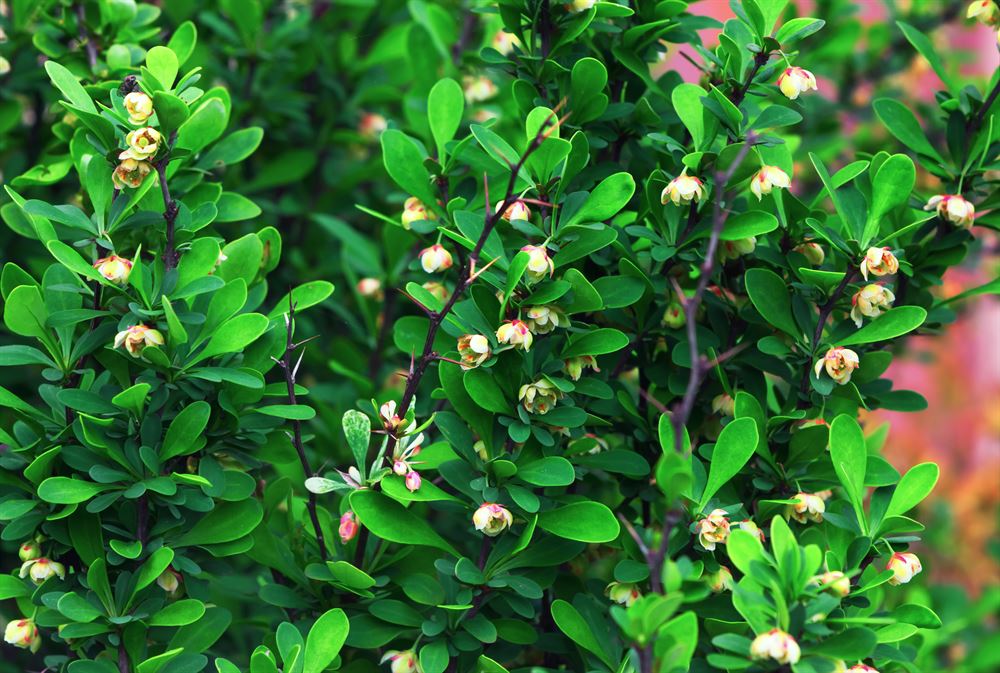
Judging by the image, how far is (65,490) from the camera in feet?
3.30

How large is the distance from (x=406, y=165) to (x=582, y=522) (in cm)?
47

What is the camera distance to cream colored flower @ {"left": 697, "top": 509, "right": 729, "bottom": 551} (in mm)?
985

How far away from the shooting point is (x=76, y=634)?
3.35ft

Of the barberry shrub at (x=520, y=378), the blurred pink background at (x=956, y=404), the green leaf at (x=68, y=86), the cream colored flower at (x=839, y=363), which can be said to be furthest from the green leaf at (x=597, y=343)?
the blurred pink background at (x=956, y=404)

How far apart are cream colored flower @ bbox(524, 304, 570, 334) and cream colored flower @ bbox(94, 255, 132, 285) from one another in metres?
0.41

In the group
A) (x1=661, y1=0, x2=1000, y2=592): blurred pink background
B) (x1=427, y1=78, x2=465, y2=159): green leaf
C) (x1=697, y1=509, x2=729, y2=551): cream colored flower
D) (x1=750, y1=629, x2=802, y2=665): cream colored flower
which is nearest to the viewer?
(x1=750, y1=629, x2=802, y2=665): cream colored flower

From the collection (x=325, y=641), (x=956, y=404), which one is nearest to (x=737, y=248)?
(x=325, y=641)

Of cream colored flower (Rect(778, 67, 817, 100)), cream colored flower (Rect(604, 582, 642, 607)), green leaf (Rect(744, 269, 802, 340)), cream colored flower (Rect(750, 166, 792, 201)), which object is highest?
cream colored flower (Rect(778, 67, 817, 100))

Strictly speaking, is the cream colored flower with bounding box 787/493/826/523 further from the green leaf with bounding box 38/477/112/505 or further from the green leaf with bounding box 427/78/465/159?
the green leaf with bounding box 38/477/112/505

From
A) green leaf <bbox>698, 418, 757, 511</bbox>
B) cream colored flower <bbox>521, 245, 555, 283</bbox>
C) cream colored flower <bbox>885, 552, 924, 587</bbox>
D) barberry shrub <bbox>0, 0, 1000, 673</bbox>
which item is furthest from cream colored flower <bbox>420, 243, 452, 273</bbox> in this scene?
cream colored flower <bbox>885, 552, 924, 587</bbox>

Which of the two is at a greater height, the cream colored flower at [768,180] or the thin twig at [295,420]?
the cream colored flower at [768,180]

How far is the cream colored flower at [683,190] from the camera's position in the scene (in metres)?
1.04

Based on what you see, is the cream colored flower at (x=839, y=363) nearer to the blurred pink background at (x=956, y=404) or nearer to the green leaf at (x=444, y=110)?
the green leaf at (x=444, y=110)

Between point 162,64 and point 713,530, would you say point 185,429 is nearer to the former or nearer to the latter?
point 162,64
